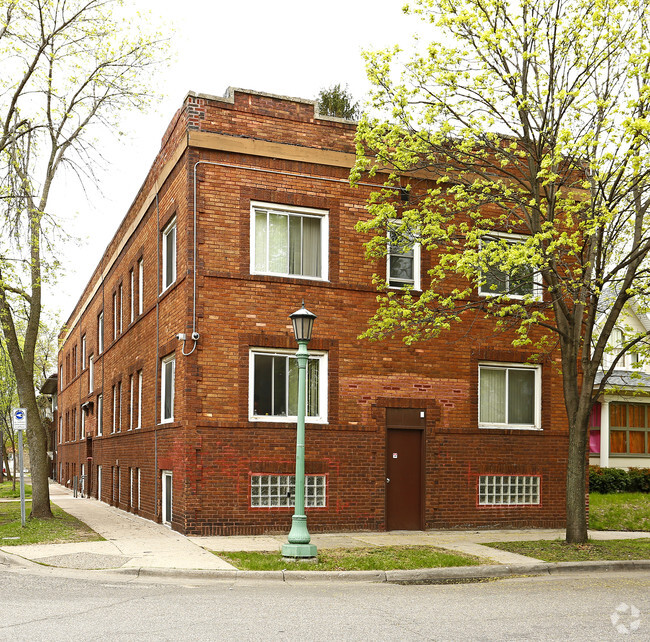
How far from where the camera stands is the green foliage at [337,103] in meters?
35.4

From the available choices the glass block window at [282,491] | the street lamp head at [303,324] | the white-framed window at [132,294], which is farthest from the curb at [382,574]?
the white-framed window at [132,294]

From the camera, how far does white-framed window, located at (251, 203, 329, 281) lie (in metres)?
16.3

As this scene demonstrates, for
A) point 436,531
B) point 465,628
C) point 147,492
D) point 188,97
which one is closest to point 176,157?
point 188,97

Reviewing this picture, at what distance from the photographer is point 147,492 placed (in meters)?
19.3

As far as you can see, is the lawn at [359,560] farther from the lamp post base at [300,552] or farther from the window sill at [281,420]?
the window sill at [281,420]

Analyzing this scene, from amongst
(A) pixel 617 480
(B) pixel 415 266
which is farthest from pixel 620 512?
(B) pixel 415 266

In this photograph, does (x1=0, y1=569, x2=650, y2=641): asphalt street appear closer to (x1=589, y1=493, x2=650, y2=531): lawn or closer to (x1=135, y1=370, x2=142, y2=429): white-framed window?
(x1=589, y1=493, x2=650, y2=531): lawn

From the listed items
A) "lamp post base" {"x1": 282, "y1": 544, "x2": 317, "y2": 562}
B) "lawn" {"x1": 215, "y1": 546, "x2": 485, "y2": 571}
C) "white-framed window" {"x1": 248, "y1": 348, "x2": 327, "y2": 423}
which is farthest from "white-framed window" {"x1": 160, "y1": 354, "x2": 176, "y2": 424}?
"lamp post base" {"x1": 282, "y1": 544, "x2": 317, "y2": 562}

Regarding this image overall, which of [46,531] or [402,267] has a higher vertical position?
[402,267]

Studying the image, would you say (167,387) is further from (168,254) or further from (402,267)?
(402,267)

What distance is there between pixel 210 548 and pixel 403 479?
5.01 meters

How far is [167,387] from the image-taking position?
18.0m

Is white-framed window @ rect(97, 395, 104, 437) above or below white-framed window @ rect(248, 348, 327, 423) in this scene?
below

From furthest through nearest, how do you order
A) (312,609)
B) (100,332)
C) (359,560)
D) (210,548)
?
(100,332)
(210,548)
(359,560)
(312,609)
